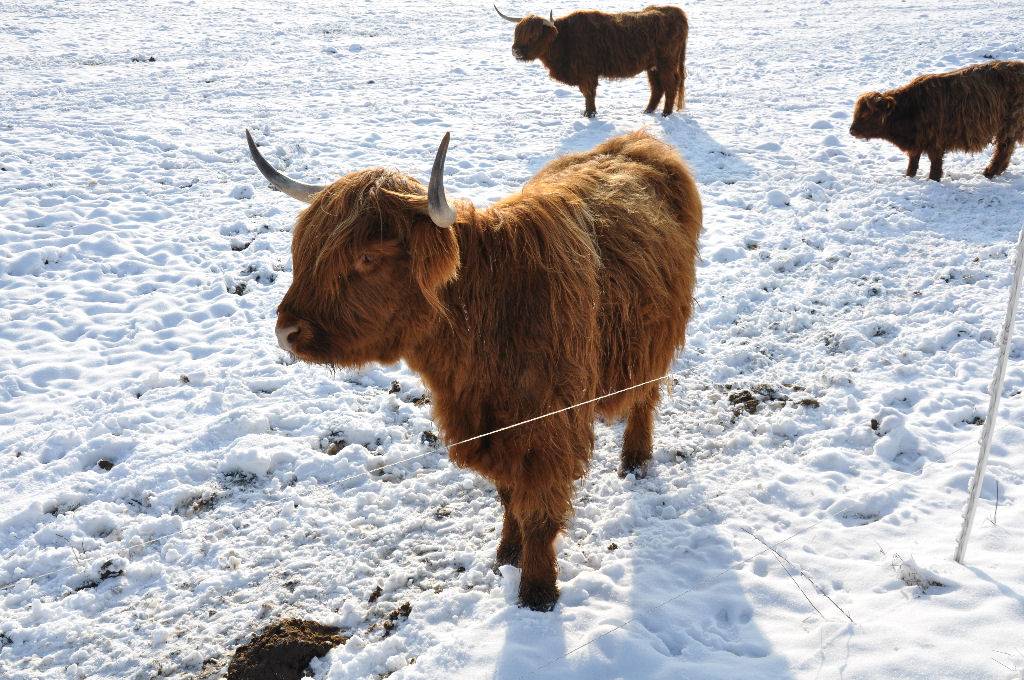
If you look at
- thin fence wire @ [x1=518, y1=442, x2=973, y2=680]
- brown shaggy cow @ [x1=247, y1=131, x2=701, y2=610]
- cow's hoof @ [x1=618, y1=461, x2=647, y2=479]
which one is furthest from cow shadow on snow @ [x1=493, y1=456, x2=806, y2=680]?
cow's hoof @ [x1=618, y1=461, x2=647, y2=479]

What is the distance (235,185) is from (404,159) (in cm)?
206

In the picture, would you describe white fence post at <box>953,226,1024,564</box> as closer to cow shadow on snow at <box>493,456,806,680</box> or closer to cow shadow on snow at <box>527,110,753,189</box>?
cow shadow on snow at <box>493,456,806,680</box>

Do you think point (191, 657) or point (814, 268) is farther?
point (814, 268)

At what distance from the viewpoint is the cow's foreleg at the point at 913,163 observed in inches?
293

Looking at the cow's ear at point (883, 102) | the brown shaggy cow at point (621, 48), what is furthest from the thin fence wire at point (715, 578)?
the brown shaggy cow at point (621, 48)

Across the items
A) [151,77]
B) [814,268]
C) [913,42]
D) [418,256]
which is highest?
[913,42]

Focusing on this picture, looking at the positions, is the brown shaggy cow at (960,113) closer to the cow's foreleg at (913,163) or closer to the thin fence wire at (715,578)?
the cow's foreleg at (913,163)

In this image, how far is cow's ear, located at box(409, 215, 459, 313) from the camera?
2312 mm

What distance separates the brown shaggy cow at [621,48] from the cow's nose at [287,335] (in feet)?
29.2

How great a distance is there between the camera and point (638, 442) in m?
3.80

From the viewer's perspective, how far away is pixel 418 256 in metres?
2.32

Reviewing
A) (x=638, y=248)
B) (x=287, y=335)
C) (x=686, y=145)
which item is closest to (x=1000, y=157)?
(x=686, y=145)

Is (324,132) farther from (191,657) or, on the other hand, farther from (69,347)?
(191,657)

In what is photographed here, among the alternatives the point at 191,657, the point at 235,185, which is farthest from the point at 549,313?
the point at 235,185
